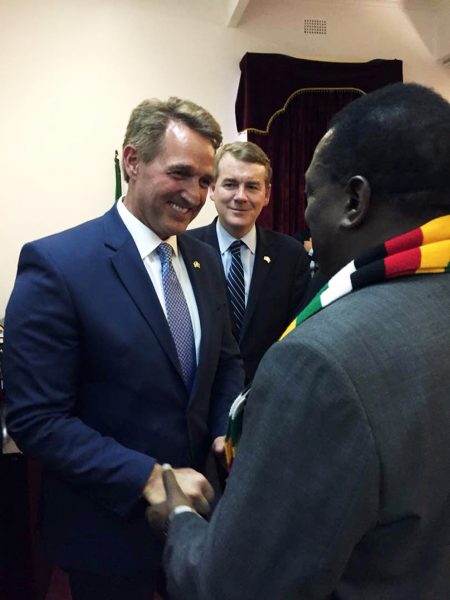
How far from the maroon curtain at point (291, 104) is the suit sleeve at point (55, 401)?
2.98 metres

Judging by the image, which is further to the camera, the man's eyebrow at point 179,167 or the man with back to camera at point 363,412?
the man's eyebrow at point 179,167

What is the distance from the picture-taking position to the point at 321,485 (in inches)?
24.7

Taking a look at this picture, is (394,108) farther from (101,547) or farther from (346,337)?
(101,547)

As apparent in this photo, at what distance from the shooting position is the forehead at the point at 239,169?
2.26 meters

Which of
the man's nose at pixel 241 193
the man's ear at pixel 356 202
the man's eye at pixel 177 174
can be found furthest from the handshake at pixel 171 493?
the man's nose at pixel 241 193

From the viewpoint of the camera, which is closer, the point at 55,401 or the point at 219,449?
the point at 55,401

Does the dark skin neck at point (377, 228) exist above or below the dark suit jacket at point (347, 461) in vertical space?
above

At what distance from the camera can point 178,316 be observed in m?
1.29

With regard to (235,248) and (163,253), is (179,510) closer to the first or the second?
(163,253)

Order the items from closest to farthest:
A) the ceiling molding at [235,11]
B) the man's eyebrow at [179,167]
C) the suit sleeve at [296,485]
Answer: the suit sleeve at [296,485], the man's eyebrow at [179,167], the ceiling molding at [235,11]

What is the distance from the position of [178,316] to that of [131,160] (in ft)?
1.31

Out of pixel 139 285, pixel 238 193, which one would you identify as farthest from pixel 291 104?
pixel 139 285

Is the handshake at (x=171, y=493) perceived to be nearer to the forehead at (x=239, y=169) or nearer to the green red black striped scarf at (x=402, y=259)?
the green red black striped scarf at (x=402, y=259)

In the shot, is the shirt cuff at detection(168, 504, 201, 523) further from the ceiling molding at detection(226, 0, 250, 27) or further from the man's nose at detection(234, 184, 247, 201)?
the ceiling molding at detection(226, 0, 250, 27)
